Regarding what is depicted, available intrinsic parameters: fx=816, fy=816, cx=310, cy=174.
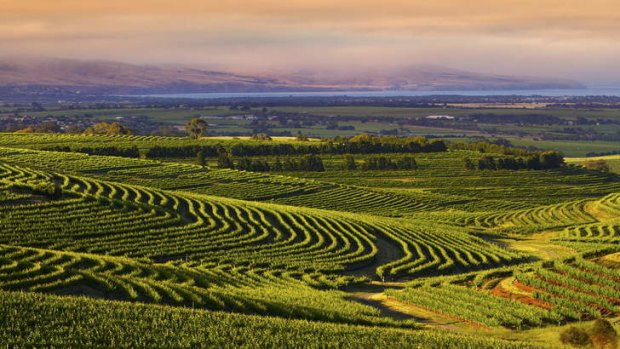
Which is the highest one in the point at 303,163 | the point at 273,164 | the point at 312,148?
the point at 312,148

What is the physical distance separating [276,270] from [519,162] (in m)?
113

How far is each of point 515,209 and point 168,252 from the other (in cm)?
7553

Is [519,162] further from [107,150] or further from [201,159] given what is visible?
[107,150]

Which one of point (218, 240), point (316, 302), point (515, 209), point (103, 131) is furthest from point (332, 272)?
point (103, 131)

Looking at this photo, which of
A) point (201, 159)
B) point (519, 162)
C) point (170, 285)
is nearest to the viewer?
point (170, 285)

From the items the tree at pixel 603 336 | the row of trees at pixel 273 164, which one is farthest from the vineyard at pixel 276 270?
the row of trees at pixel 273 164

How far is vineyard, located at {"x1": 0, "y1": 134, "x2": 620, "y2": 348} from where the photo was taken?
3116 centimetres

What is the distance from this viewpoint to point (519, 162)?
160 metres

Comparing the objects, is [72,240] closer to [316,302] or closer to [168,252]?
[168,252]

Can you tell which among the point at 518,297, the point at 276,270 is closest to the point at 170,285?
the point at 276,270

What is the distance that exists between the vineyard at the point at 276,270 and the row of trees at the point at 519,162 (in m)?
46.2

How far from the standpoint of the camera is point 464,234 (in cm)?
8062

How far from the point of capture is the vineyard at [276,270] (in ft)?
102

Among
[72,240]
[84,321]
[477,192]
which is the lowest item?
[477,192]
